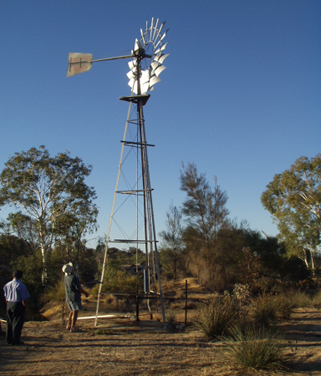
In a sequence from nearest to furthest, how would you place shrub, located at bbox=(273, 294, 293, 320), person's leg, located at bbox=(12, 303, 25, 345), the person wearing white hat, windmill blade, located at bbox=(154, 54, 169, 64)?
person's leg, located at bbox=(12, 303, 25, 345) → the person wearing white hat → windmill blade, located at bbox=(154, 54, 169, 64) → shrub, located at bbox=(273, 294, 293, 320)

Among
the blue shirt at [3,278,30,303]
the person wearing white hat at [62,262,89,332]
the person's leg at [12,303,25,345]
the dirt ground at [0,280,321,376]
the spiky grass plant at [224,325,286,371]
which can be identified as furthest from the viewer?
the person wearing white hat at [62,262,89,332]

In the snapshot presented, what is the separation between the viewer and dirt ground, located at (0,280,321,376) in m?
5.44

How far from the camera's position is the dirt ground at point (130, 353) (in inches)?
214

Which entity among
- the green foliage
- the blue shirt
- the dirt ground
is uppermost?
the blue shirt

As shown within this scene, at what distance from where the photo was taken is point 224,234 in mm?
22609

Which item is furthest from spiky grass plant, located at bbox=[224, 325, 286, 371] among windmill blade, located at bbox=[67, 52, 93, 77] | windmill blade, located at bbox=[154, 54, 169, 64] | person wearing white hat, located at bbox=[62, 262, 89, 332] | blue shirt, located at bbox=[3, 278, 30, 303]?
windmill blade, located at bbox=[67, 52, 93, 77]

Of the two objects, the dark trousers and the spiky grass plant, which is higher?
the dark trousers

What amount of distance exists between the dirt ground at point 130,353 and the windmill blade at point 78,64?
7333 mm

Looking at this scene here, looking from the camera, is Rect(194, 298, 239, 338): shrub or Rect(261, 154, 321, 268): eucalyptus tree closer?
Rect(194, 298, 239, 338): shrub

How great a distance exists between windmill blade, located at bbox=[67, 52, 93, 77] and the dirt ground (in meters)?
7.33

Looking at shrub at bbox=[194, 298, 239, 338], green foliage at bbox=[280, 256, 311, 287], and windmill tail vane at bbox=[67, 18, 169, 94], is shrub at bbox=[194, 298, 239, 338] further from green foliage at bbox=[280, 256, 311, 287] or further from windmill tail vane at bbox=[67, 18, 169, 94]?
green foliage at bbox=[280, 256, 311, 287]

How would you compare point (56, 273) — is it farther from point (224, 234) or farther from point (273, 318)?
point (273, 318)

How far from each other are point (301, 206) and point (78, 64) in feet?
84.9

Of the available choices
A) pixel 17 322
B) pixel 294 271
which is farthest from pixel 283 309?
pixel 294 271
